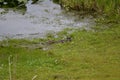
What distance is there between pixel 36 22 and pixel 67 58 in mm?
6671

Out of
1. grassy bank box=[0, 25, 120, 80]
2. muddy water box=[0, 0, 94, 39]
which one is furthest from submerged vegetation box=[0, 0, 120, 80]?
muddy water box=[0, 0, 94, 39]

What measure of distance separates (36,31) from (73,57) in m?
5.08

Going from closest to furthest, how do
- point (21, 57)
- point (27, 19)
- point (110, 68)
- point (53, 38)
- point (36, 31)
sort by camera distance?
point (110, 68), point (21, 57), point (53, 38), point (36, 31), point (27, 19)

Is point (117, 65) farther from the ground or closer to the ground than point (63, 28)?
farther from the ground

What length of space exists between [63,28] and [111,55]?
521 centimetres

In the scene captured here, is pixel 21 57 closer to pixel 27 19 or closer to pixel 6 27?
pixel 6 27

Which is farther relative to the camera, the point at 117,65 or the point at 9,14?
the point at 9,14

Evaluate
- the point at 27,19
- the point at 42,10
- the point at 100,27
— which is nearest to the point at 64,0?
the point at 42,10

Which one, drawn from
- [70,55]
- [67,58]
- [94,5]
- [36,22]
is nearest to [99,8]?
[94,5]

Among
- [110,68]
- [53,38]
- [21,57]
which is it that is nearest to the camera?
[110,68]

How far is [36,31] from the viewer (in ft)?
57.2

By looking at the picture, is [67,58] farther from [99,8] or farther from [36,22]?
[99,8]

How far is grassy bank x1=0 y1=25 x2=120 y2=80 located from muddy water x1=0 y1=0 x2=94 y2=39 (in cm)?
125

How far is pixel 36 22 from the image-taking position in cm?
1888
